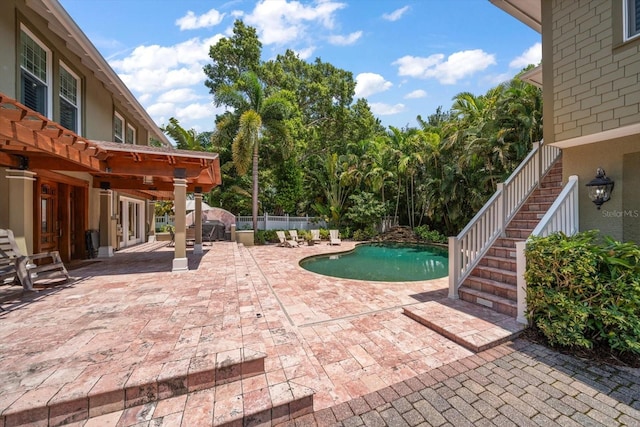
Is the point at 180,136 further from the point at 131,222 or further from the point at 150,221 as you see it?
the point at 131,222

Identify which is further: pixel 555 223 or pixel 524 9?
pixel 524 9

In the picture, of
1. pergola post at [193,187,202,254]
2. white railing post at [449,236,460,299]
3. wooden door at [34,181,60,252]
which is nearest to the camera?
white railing post at [449,236,460,299]

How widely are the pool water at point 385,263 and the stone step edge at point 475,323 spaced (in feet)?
11.8

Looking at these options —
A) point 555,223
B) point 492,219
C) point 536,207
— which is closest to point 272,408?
point 555,223

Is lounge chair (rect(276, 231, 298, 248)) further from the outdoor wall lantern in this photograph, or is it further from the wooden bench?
the outdoor wall lantern

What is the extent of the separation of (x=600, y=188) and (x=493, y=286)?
2.49 m

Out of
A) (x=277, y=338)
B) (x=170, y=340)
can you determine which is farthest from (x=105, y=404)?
(x=277, y=338)

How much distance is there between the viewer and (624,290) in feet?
10.8

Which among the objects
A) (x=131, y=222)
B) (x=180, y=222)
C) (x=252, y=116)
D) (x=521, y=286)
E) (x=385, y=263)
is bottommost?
(x=385, y=263)

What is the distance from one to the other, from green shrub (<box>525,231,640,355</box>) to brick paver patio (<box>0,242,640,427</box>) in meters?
0.39

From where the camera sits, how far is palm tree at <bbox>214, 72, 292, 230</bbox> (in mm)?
14547

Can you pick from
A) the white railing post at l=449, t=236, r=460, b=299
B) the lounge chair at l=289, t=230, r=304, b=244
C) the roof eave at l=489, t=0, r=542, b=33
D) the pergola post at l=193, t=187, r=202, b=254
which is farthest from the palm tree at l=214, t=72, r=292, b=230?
the white railing post at l=449, t=236, r=460, b=299

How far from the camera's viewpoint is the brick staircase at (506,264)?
4824mm

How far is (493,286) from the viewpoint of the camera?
5.03 m
